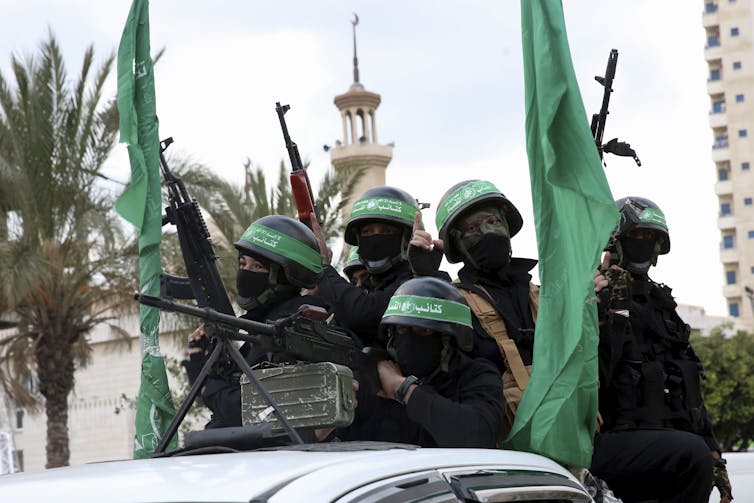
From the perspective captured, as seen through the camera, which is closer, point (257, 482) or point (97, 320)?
point (257, 482)

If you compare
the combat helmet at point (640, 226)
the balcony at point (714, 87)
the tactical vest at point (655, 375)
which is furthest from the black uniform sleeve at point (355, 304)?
the balcony at point (714, 87)

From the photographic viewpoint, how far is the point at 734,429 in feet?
138

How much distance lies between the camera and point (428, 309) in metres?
4.32

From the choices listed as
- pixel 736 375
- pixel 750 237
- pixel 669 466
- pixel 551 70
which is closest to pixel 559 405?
pixel 669 466

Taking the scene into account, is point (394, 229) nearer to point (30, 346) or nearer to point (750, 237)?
point (30, 346)

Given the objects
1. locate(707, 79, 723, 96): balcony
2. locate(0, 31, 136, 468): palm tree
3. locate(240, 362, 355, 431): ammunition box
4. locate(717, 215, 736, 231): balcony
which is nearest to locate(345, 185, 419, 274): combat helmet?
locate(240, 362, 355, 431): ammunition box

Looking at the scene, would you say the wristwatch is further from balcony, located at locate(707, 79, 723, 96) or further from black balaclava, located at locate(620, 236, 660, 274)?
balcony, located at locate(707, 79, 723, 96)

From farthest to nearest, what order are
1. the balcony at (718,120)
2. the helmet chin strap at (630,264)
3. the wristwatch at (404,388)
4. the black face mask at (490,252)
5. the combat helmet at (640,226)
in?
the balcony at (718,120), the helmet chin strap at (630,264), the combat helmet at (640,226), the black face mask at (490,252), the wristwatch at (404,388)

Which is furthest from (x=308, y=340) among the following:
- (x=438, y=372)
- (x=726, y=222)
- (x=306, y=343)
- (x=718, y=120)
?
(x=718, y=120)

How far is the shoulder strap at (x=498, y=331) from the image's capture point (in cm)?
470

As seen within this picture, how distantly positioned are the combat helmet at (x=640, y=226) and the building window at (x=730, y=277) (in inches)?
3136

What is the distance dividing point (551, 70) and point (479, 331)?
1.03 m

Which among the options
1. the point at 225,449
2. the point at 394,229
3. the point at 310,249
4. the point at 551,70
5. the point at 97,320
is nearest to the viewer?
the point at 225,449

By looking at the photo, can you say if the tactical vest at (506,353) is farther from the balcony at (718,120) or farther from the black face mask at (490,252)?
the balcony at (718,120)
